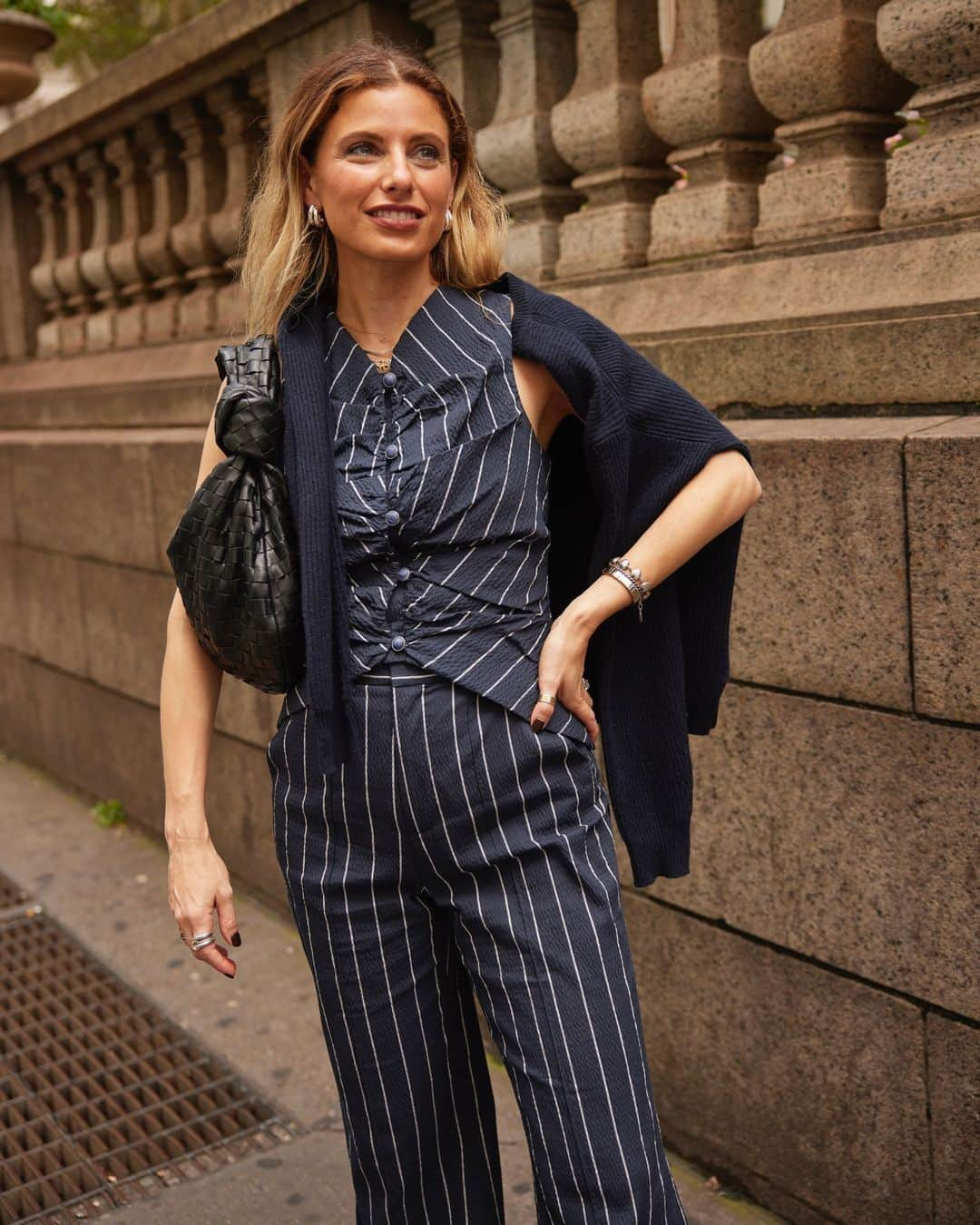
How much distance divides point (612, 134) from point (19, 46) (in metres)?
5.00

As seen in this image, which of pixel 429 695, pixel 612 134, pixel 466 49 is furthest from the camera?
pixel 466 49

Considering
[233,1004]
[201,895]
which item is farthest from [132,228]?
[201,895]

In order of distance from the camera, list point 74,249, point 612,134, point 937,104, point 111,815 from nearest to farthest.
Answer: point 937,104, point 612,134, point 111,815, point 74,249

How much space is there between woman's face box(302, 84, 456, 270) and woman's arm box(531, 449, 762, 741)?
1.76ft

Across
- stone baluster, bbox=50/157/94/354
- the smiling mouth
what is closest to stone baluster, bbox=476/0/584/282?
the smiling mouth

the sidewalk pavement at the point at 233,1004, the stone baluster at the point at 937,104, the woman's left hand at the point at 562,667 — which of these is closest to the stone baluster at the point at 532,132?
the stone baluster at the point at 937,104

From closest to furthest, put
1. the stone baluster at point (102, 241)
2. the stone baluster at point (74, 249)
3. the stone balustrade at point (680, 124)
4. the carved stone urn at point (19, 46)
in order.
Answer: the stone balustrade at point (680, 124) < the stone baluster at point (102, 241) < the stone baluster at point (74, 249) < the carved stone urn at point (19, 46)

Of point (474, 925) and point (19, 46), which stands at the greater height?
point (19, 46)

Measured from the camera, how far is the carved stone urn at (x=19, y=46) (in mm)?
7340

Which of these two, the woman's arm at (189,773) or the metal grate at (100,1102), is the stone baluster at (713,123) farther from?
the metal grate at (100,1102)

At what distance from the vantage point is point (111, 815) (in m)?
6.36

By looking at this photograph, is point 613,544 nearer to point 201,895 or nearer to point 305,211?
point 305,211

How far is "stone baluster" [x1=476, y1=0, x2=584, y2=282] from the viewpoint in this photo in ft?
12.7

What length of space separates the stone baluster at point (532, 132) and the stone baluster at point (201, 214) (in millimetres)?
1774
